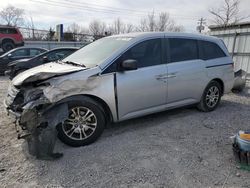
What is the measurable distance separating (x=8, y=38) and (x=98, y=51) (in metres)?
16.8

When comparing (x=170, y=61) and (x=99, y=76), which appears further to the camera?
(x=170, y=61)

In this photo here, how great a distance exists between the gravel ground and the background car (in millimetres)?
15862

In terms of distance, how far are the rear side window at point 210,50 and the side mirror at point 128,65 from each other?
188 centimetres

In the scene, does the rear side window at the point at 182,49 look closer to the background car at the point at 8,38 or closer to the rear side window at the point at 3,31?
the background car at the point at 8,38

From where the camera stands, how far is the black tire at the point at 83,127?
3.19 metres

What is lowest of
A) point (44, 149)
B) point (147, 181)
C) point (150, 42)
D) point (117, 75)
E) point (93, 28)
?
point (147, 181)

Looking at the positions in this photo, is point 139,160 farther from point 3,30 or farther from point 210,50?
point 3,30

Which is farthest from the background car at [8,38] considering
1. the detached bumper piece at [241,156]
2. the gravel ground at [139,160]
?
the detached bumper piece at [241,156]

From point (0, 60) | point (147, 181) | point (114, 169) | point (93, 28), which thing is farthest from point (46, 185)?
point (93, 28)

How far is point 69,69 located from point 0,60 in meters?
8.47

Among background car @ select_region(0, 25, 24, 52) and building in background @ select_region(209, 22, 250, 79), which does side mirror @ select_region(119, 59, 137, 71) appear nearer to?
building in background @ select_region(209, 22, 250, 79)

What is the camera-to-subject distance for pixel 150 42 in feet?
12.9

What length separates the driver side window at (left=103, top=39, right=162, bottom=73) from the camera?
12.0 feet

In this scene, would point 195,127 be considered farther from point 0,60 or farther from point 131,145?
point 0,60
